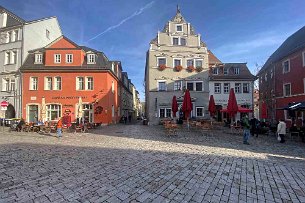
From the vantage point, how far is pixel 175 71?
3291cm

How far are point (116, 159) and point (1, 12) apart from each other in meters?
34.4

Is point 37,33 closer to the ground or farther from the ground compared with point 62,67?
farther from the ground

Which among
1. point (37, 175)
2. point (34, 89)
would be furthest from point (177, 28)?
point (37, 175)

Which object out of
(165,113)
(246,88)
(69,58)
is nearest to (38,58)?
(69,58)

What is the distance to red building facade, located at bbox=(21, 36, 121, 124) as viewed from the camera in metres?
29.7

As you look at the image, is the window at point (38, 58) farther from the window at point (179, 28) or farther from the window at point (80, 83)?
the window at point (179, 28)

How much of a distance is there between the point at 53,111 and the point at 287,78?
3082 centimetres

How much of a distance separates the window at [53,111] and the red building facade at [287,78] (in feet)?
86.8

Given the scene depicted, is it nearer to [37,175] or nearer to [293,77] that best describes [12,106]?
[37,175]

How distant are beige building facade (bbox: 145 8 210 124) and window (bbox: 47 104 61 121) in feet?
39.4

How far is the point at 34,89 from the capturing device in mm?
29984

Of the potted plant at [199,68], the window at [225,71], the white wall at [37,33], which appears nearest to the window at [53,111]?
the white wall at [37,33]

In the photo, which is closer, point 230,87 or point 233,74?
point 230,87

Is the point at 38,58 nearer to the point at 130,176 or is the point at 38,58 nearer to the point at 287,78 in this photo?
the point at 130,176
